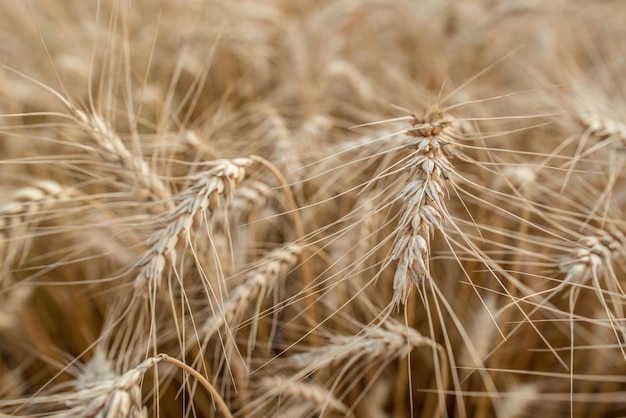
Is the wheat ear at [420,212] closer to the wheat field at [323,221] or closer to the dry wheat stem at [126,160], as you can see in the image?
the wheat field at [323,221]

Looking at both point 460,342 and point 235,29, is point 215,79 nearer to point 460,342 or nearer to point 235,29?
point 235,29

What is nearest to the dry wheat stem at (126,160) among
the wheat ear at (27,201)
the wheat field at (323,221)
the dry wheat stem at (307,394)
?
the wheat field at (323,221)

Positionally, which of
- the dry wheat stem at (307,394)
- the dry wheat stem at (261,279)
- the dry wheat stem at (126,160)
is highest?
the dry wheat stem at (126,160)

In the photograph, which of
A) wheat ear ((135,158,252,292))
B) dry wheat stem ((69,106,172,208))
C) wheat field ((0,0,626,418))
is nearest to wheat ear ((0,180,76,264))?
wheat field ((0,0,626,418))

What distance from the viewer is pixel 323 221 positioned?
4.58 feet

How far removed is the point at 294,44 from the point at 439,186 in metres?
1.24

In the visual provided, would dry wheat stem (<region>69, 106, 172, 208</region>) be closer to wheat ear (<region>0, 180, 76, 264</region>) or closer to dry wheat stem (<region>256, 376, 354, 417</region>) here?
wheat ear (<region>0, 180, 76, 264</region>)

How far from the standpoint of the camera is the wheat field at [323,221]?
0.87 metres

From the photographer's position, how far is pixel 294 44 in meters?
1.83

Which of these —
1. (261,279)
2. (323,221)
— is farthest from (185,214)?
(323,221)

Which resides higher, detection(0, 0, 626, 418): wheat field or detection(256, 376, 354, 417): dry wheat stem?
detection(0, 0, 626, 418): wheat field

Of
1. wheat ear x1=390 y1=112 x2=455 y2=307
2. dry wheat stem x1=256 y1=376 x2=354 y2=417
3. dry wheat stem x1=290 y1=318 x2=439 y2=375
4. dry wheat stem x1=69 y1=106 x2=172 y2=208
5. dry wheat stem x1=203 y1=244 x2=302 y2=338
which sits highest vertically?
dry wheat stem x1=69 y1=106 x2=172 y2=208

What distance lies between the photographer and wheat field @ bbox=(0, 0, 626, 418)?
87 centimetres

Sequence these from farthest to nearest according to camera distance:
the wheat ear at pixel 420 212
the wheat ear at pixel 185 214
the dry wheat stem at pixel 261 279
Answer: the dry wheat stem at pixel 261 279 < the wheat ear at pixel 185 214 < the wheat ear at pixel 420 212
